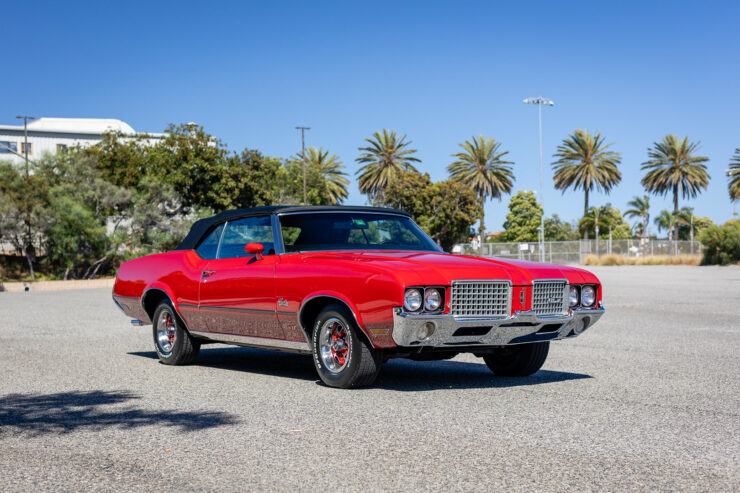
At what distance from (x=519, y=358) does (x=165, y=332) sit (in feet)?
13.1

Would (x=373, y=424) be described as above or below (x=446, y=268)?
below

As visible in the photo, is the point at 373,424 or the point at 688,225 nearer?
the point at 373,424

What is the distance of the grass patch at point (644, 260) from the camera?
199 ft

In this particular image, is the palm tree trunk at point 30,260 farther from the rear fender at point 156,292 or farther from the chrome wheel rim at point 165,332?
Result: the chrome wheel rim at point 165,332

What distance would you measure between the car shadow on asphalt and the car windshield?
1.26 metres

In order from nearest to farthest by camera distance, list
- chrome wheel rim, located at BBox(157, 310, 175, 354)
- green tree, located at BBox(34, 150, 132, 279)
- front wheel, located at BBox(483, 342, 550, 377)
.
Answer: front wheel, located at BBox(483, 342, 550, 377) < chrome wheel rim, located at BBox(157, 310, 175, 354) < green tree, located at BBox(34, 150, 132, 279)

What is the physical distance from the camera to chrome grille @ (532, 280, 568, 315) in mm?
7323

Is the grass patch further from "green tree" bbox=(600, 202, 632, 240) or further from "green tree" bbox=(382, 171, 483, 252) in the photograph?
A: "green tree" bbox=(600, 202, 632, 240)

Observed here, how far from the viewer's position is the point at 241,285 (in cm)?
833

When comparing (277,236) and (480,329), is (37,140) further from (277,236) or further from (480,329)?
(480,329)

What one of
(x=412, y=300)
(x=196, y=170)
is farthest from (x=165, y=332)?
(x=196, y=170)

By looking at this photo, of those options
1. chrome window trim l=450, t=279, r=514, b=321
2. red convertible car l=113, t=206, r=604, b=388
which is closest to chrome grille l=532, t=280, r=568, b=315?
red convertible car l=113, t=206, r=604, b=388

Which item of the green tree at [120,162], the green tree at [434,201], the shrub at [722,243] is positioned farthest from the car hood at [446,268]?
the green tree at [434,201]

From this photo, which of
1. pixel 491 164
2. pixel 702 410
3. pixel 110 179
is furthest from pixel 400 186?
pixel 702 410
